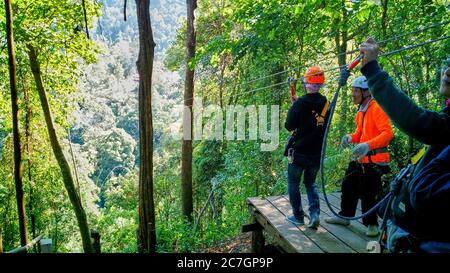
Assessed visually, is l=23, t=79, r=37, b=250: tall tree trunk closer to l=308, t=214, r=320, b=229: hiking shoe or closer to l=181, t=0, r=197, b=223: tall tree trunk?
l=181, t=0, r=197, b=223: tall tree trunk

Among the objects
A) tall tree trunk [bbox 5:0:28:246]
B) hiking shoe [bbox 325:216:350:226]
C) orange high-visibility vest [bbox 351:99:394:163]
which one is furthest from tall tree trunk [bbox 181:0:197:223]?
orange high-visibility vest [bbox 351:99:394:163]

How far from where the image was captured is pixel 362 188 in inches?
138

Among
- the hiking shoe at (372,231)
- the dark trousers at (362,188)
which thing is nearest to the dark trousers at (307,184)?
the dark trousers at (362,188)

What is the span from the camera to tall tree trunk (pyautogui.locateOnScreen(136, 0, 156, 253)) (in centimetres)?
707

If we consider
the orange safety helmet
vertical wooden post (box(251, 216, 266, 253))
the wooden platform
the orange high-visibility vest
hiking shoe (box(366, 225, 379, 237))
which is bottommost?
vertical wooden post (box(251, 216, 266, 253))

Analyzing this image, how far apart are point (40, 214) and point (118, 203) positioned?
12.7 meters

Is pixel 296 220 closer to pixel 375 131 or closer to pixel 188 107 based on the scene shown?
pixel 375 131

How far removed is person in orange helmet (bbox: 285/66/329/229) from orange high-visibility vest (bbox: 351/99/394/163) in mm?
428

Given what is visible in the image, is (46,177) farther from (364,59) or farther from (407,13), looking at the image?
(364,59)

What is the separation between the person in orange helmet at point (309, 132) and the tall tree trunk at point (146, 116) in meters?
4.24

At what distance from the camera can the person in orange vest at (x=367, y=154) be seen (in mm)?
3219

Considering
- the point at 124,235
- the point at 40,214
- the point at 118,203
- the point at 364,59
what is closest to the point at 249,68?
the point at 124,235
